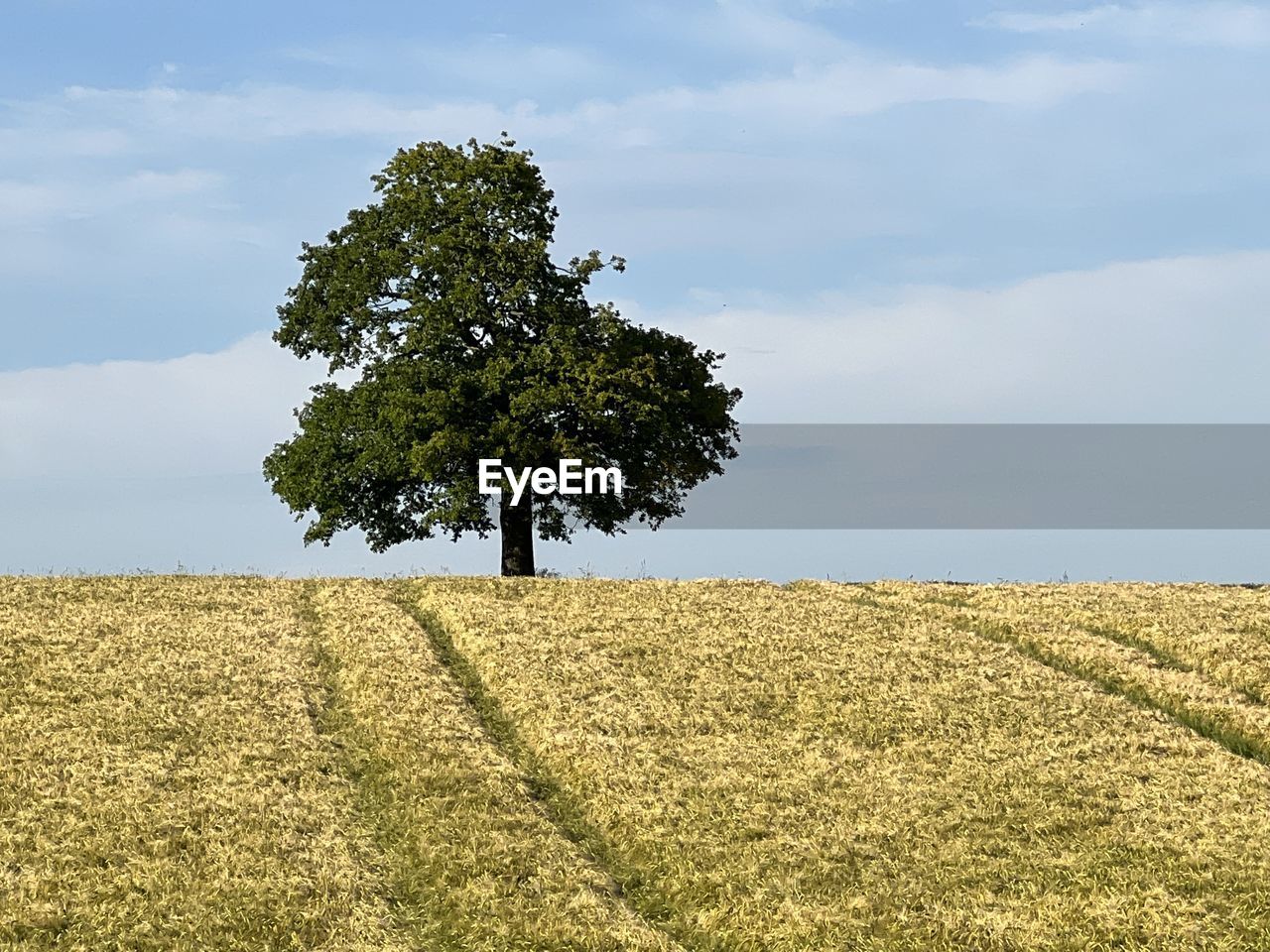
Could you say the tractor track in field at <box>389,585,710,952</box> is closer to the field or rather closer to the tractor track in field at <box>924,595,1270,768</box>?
the field

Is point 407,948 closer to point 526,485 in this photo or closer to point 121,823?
point 121,823

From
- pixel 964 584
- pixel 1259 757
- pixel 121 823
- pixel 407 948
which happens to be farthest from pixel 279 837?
pixel 964 584

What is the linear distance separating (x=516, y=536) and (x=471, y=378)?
209 inches

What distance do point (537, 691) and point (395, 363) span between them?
18182 millimetres

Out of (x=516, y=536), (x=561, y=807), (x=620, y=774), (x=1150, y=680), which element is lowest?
(x=561, y=807)

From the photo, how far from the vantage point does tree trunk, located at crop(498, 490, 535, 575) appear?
44.5 meters

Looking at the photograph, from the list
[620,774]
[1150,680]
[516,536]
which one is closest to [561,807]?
[620,774]

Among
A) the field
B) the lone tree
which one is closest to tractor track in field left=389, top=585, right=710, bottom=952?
the field

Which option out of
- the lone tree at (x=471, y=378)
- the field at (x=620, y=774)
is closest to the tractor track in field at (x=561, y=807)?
the field at (x=620, y=774)

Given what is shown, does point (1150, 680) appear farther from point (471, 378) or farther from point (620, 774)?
point (471, 378)

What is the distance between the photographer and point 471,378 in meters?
42.8

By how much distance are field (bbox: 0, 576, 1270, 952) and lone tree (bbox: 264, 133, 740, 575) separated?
22.7ft

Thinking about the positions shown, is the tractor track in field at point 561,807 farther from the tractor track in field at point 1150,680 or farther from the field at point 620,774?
the tractor track in field at point 1150,680

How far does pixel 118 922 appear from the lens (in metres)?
18.1
